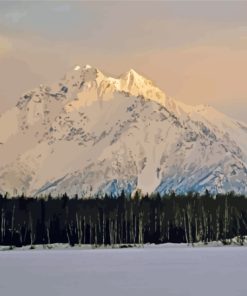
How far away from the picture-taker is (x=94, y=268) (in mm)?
101938

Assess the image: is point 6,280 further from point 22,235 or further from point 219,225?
point 219,225

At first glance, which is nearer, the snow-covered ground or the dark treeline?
the snow-covered ground

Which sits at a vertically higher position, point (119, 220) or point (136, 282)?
point (119, 220)

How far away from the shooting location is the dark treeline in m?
176

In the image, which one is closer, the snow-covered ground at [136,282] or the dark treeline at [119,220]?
the snow-covered ground at [136,282]

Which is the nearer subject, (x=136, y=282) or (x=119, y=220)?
(x=136, y=282)

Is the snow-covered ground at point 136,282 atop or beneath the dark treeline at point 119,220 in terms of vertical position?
beneath

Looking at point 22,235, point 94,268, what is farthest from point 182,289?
point 22,235

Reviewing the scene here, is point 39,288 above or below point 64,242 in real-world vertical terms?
below

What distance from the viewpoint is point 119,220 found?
18750 centimetres

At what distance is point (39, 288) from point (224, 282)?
16.5m

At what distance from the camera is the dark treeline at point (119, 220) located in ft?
578

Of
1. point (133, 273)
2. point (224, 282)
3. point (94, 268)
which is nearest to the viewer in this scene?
point (224, 282)

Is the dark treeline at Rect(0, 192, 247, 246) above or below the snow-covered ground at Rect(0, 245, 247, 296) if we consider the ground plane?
above
